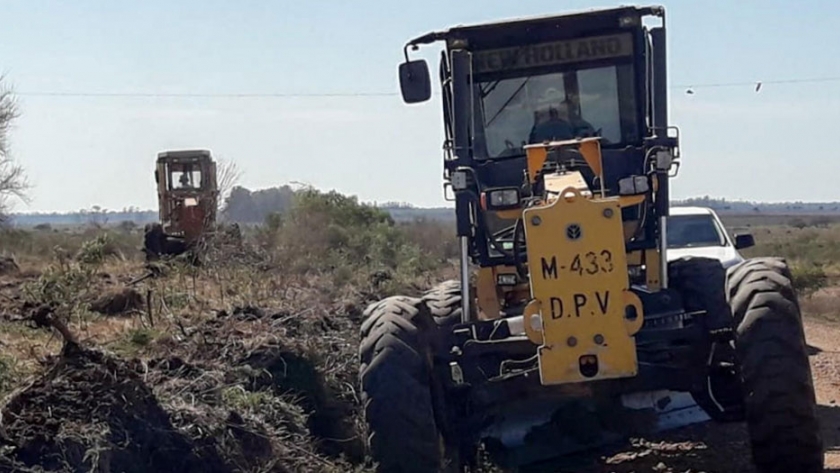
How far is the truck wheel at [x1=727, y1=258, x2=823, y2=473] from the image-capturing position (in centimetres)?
808

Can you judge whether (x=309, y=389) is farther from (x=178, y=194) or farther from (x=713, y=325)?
(x=178, y=194)

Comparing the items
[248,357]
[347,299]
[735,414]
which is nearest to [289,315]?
[248,357]

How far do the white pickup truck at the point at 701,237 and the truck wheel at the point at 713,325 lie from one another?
17.0ft

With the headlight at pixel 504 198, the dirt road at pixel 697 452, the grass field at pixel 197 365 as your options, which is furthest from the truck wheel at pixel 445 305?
the headlight at pixel 504 198

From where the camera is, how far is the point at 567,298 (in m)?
7.95

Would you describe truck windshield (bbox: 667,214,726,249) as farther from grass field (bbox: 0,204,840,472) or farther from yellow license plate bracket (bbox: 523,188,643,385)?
yellow license plate bracket (bbox: 523,188,643,385)

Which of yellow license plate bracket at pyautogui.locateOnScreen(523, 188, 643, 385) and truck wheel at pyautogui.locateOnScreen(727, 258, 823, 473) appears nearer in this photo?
yellow license plate bracket at pyautogui.locateOnScreen(523, 188, 643, 385)

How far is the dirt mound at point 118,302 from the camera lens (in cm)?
1703

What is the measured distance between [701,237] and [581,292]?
9315mm

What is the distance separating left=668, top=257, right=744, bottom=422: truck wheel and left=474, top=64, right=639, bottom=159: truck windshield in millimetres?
1167

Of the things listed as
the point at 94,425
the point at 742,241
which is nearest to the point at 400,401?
the point at 94,425

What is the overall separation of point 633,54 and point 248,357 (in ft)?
14.2

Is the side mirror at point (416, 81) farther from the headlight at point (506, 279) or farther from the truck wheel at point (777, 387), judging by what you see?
the truck wheel at point (777, 387)

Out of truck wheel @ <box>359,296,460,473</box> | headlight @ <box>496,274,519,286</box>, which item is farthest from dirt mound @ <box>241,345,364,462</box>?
truck wheel @ <box>359,296,460,473</box>
